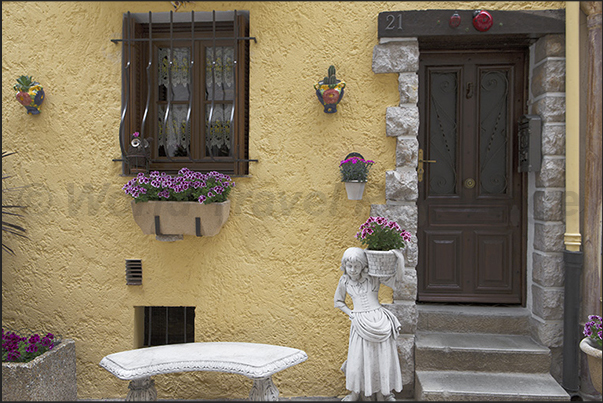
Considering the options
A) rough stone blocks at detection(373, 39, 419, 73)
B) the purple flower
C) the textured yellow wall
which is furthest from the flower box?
rough stone blocks at detection(373, 39, 419, 73)

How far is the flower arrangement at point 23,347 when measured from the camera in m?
3.38

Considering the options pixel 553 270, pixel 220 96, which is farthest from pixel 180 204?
pixel 553 270

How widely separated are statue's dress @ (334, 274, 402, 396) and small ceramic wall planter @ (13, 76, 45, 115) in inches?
122

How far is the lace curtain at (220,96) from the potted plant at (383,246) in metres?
1.64

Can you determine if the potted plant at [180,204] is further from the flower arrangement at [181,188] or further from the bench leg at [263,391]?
the bench leg at [263,391]

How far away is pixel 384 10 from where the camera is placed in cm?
368

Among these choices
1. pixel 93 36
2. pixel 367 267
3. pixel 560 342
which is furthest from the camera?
pixel 93 36

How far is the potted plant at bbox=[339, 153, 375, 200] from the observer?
3.49 metres

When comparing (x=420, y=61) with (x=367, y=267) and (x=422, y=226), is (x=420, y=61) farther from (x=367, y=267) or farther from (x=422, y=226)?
(x=367, y=267)

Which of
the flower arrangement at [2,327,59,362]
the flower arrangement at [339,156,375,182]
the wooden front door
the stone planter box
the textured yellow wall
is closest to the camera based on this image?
the stone planter box

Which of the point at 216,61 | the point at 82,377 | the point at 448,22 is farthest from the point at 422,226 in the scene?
the point at 82,377

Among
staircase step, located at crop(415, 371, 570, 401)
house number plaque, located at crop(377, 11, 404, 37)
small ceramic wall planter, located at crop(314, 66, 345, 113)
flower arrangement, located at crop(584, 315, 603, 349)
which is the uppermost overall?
house number plaque, located at crop(377, 11, 404, 37)

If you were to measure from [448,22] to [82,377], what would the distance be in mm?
4406

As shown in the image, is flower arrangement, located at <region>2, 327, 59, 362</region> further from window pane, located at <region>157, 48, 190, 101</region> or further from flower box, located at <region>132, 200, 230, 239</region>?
window pane, located at <region>157, 48, 190, 101</region>
